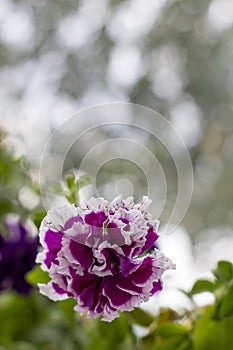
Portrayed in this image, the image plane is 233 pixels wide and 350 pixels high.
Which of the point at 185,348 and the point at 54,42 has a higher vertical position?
the point at 54,42

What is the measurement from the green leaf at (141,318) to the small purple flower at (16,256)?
0.13 meters

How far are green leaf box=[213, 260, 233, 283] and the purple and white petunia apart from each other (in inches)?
4.5

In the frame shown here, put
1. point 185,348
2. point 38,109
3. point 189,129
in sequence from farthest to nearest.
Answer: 1. point 189,129
2. point 38,109
3. point 185,348

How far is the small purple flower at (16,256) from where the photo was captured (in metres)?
0.50

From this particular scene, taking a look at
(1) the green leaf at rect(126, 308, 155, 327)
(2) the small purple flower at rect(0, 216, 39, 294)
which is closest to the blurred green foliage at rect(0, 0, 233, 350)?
(2) the small purple flower at rect(0, 216, 39, 294)

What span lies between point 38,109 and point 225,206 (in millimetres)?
351

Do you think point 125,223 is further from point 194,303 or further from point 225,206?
point 225,206

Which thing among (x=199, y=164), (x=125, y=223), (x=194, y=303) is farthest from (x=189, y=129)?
(x=125, y=223)

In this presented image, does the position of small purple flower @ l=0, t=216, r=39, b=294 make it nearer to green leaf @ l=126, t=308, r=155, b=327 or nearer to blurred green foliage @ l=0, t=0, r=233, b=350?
green leaf @ l=126, t=308, r=155, b=327

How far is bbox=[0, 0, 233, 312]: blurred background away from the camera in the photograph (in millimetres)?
931

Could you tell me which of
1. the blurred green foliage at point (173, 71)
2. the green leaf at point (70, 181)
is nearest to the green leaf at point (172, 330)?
the green leaf at point (70, 181)

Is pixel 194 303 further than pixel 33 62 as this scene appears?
No

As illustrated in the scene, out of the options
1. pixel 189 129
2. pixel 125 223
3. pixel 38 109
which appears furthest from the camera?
pixel 189 129

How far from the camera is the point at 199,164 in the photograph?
0.96 meters
